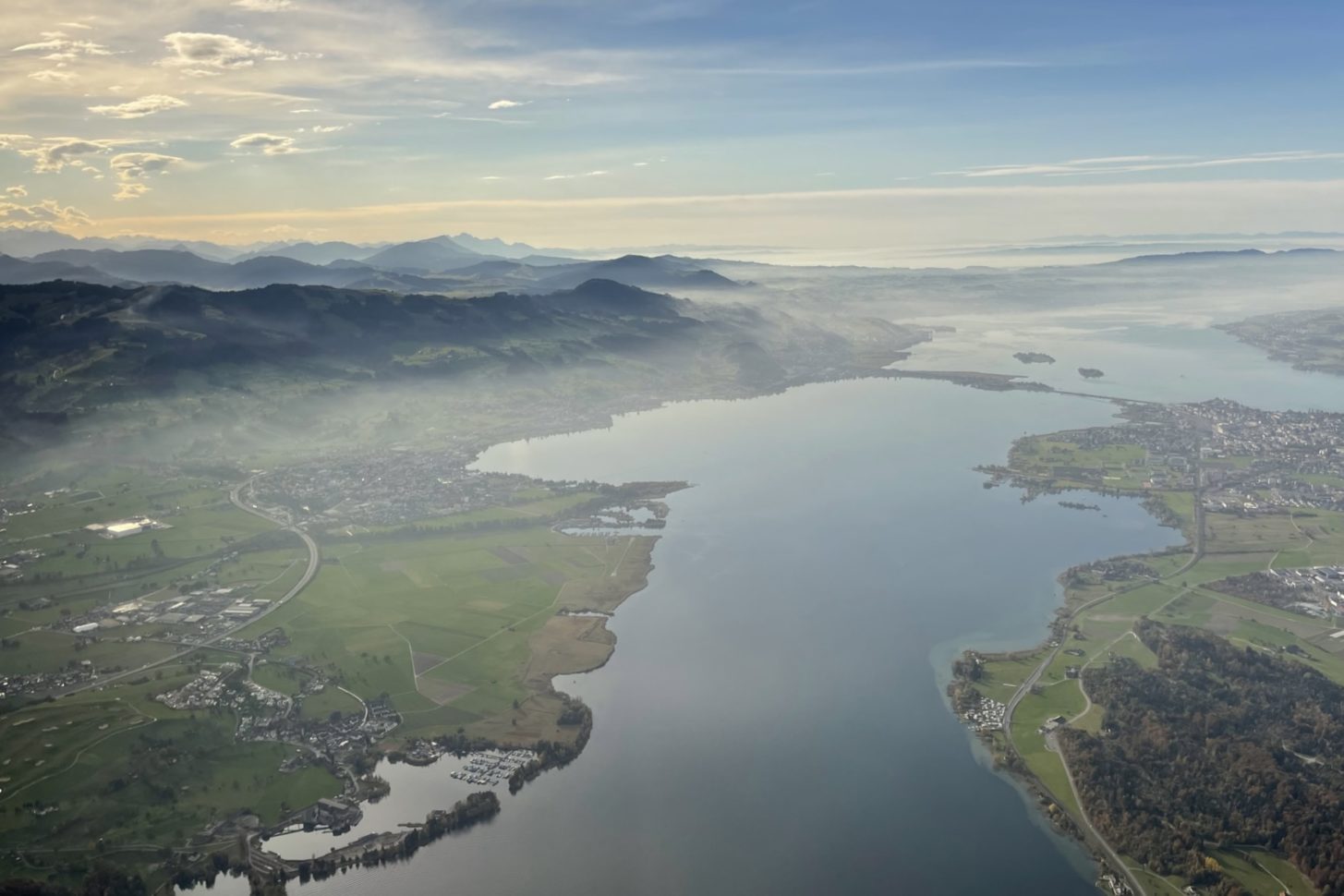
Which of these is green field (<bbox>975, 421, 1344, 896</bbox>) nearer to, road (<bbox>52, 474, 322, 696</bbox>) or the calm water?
the calm water

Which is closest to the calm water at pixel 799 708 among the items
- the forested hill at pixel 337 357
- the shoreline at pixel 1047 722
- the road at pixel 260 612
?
the shoreline at pixel 1047 722

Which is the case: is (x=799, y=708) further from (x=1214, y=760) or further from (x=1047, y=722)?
(x=1214, y=760)

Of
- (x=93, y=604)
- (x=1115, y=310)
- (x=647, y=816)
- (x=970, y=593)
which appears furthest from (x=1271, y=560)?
(x=1115, y=310)

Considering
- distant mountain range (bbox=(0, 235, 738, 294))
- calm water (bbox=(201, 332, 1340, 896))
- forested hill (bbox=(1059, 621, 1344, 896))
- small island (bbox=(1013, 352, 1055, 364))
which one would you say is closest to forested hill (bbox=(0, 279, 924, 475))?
small island (bbox=(1013, 352, 1055, 364))

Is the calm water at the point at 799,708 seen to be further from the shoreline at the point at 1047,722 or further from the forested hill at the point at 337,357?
the forested hill at the point at 337,357

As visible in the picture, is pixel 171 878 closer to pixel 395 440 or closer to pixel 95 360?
pixel 395 440

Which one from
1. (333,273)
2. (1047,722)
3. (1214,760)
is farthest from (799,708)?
(333,273)
